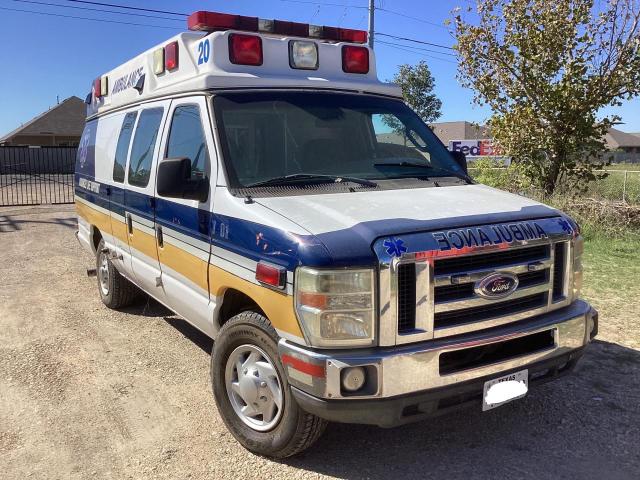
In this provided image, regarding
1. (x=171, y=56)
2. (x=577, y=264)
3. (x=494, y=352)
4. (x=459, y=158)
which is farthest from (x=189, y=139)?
(x=577, y=264)

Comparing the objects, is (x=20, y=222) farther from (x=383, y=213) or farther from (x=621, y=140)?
(x=621, y=140)

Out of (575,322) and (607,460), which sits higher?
(575,322)

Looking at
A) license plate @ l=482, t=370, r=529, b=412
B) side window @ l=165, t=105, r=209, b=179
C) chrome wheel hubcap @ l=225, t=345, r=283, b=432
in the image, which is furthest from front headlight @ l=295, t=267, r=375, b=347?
side window @ l=165, t=105, r=209, b=179

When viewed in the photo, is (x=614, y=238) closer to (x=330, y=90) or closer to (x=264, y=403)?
(x=330, y=90)

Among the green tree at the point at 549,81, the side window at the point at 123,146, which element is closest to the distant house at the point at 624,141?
the green tree at the point at 549,81

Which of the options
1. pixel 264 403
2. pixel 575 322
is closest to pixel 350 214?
pixel 264 403

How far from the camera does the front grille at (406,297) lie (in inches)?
112

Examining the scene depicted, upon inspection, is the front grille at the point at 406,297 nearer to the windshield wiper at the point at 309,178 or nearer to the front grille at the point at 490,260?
the front grille at the point at 490,260

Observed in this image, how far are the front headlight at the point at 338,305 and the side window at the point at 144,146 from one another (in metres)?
Result: 2.43

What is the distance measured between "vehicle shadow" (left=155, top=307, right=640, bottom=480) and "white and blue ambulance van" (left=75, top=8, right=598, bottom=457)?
0.40 meters

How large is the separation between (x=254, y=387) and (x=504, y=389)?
140 cm

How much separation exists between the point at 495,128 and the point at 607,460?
858 centimetres

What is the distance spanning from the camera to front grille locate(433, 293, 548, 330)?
3.00 metres

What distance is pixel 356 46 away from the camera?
4715mm
